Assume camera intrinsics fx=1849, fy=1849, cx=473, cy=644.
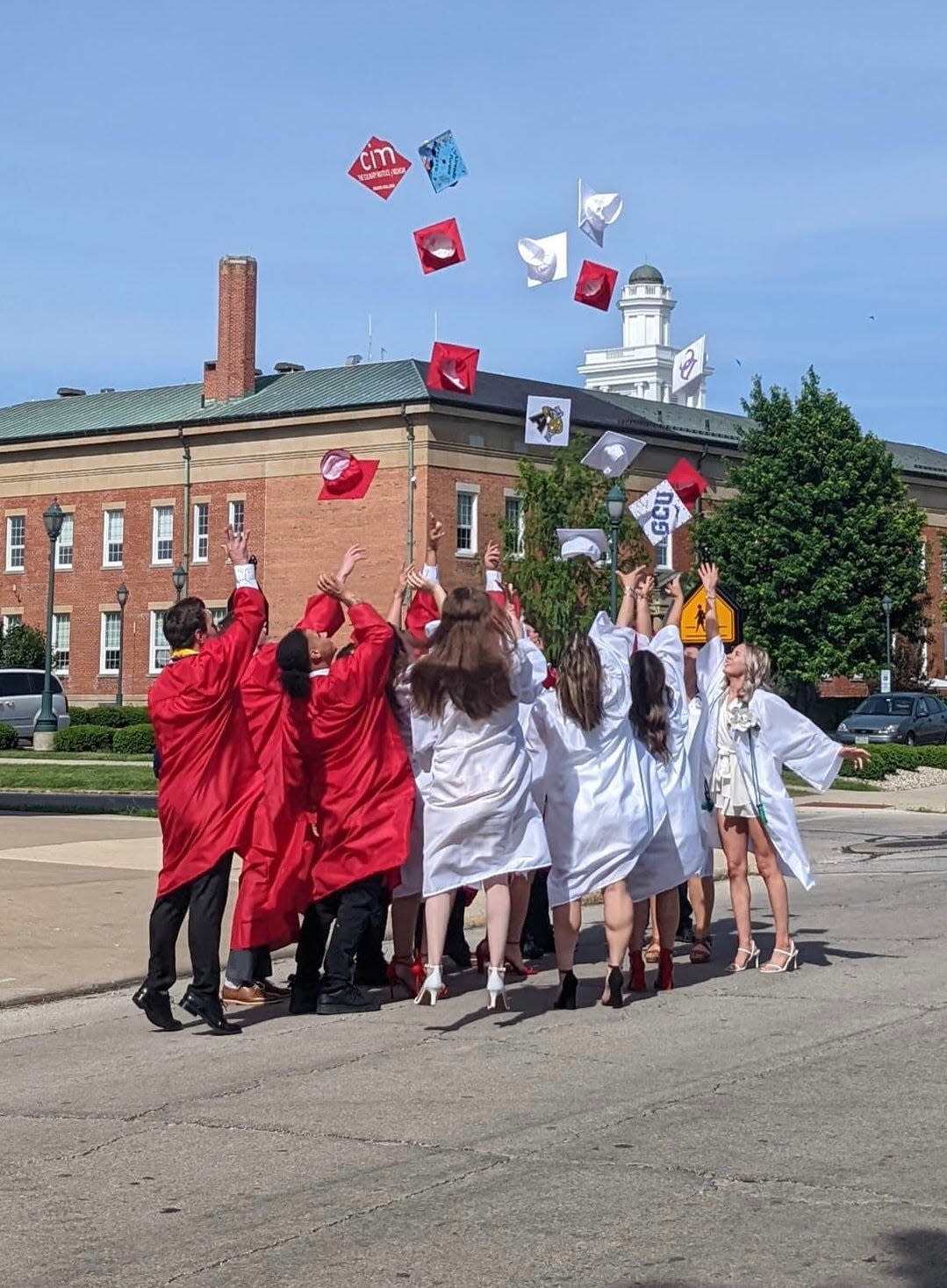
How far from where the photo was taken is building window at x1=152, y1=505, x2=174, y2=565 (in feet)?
197

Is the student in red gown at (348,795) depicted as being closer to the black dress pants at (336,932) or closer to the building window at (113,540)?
the black dress pants at (336,932)

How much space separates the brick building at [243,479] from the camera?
55.4 meters

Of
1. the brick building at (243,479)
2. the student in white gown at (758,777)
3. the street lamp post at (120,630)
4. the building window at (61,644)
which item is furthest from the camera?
the building window at (61,644)

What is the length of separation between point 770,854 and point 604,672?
5.90 ft

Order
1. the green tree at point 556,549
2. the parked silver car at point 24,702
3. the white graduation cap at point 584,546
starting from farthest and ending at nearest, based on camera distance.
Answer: the green tree at point 556,549
the parked silver car at point 24,702
the white graduation cap at point 584,546

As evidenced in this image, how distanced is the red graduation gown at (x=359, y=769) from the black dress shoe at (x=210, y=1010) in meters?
0.80

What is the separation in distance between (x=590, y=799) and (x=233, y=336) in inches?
2063

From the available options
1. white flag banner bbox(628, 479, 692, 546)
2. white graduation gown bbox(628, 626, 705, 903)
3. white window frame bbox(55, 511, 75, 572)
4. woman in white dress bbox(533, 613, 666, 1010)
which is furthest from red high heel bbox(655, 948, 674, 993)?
white window frame bbox(55, 511, 75, 572)

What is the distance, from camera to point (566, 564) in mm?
46625

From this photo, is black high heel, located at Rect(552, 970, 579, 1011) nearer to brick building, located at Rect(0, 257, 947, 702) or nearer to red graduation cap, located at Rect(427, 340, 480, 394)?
red graduation cap, located at Rect(427, 340, 480, 394)

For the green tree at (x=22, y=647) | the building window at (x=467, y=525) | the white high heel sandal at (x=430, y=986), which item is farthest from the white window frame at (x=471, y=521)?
the white high heel sandal at (x=430, y=986)

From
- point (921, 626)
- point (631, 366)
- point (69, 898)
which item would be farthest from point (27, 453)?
point (631, 366)

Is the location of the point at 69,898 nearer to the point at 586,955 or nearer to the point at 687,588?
the point at 586,955

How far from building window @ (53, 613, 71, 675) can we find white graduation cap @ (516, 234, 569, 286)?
47.1 metres
